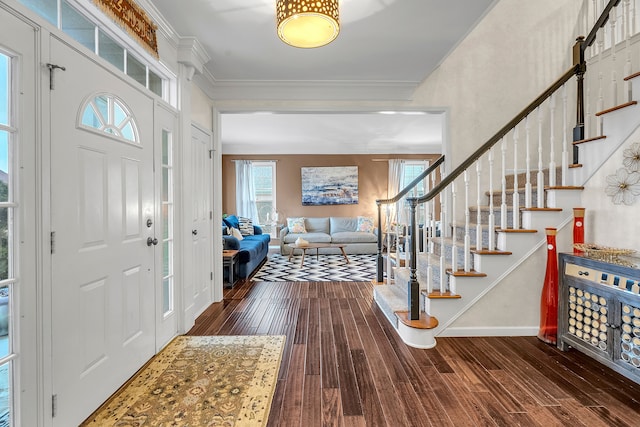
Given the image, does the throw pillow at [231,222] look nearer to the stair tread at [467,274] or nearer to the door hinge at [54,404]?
the stair tread at [467,274]

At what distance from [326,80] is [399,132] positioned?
3.56 m

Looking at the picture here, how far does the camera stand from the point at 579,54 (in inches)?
104

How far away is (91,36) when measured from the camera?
175cm

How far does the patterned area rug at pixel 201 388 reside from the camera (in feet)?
5.26

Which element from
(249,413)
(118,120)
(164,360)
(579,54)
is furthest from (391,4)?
(164,360)

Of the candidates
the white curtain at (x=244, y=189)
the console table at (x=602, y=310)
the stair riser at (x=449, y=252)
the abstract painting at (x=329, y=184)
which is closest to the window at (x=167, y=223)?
the stair riser at (x=449, y=252)

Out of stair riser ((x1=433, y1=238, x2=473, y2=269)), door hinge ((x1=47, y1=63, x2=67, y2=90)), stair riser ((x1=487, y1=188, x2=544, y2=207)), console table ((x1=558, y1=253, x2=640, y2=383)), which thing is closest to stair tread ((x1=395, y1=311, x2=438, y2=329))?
stair riser ((x1=433, y1=238, x2=473, y2=269))

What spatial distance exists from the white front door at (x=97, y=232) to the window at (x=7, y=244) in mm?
159

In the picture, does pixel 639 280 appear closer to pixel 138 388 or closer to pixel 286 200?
pixel 138 388

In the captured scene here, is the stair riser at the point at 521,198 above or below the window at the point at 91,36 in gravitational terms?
below

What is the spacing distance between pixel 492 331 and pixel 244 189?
6.51 metres

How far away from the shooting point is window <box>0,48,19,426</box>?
3.96 ft

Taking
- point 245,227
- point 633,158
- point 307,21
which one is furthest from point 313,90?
point 245,227

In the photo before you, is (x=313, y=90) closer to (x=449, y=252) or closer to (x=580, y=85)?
(x=449, y=252)
